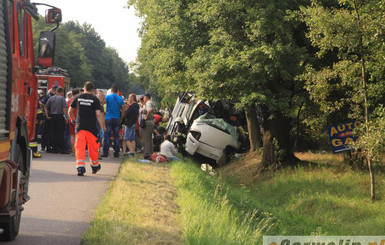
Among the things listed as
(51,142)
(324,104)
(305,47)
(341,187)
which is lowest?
(341,187)

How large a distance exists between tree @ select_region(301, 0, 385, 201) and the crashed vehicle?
6.56 meters

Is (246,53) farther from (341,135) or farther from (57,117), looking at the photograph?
(57,117)

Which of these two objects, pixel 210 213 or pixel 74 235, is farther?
pixel 210 213

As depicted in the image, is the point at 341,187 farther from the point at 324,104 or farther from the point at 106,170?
the point at 106,170

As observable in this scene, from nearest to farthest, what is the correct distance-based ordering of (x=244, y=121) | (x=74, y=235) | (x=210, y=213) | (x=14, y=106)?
(x=14, y=106) < (x=74, y=235) < (x=210, y=213) < (x=244, y=121)

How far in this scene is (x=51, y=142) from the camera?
1819cm

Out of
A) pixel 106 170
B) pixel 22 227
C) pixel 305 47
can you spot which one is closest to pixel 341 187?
pixel 305 47

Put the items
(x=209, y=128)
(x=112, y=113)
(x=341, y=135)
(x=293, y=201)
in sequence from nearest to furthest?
(x=112, y=113)
(x=293, y=201)
(x=341, y=135)
(x=209, y=128)

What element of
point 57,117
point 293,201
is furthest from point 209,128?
point 57,117

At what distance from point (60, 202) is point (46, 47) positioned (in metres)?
2.66

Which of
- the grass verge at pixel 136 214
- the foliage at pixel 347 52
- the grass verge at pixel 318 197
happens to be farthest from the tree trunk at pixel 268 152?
the grass verge at pixel 136 214

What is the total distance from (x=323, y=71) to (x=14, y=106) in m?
12.1

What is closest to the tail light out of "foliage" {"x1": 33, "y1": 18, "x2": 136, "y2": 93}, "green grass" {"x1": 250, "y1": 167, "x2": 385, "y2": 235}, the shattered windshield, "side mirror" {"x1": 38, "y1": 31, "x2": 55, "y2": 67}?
the shattered windshield

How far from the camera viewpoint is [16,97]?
22.5 feet
